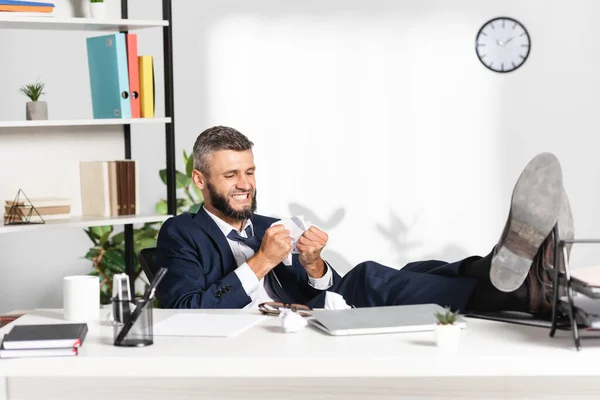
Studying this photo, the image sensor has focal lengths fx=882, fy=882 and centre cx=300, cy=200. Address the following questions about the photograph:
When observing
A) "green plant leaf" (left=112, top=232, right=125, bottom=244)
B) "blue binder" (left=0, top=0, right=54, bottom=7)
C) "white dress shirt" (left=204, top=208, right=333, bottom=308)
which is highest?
"blue binder" (left=0, top=0, right=54, bottom=7)

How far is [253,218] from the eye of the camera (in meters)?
2.84

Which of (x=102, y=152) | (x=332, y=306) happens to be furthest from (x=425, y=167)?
(x=332, y=306)

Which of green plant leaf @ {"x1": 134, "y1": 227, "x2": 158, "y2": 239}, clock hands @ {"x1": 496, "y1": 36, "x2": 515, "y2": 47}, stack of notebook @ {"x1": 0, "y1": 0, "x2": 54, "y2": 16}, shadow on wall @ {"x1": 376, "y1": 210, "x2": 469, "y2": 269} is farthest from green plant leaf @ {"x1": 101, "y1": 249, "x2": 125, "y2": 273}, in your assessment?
clock hands @ {"x1": 496, "y1": 36, "x2": 515, "y2": 47}

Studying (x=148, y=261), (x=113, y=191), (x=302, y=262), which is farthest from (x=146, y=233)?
(x=302, y=262)

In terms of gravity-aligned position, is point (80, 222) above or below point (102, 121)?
below

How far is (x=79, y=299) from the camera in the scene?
2.01m

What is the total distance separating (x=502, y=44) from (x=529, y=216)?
3.75 metres

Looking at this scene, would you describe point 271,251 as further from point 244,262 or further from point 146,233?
point 146,233

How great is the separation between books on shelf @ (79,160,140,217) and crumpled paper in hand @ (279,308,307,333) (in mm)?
1954

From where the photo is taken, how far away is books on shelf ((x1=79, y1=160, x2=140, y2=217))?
12.0 feet

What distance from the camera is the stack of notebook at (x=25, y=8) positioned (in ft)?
10.8

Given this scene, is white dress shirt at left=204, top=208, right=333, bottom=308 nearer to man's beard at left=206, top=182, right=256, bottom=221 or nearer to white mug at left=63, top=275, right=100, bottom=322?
man's beard at left=206, top=182, right=256, bottom=221

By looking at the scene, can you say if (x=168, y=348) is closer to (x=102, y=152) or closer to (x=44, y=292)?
(x=102, y=152)

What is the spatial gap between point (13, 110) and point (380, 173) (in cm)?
219
